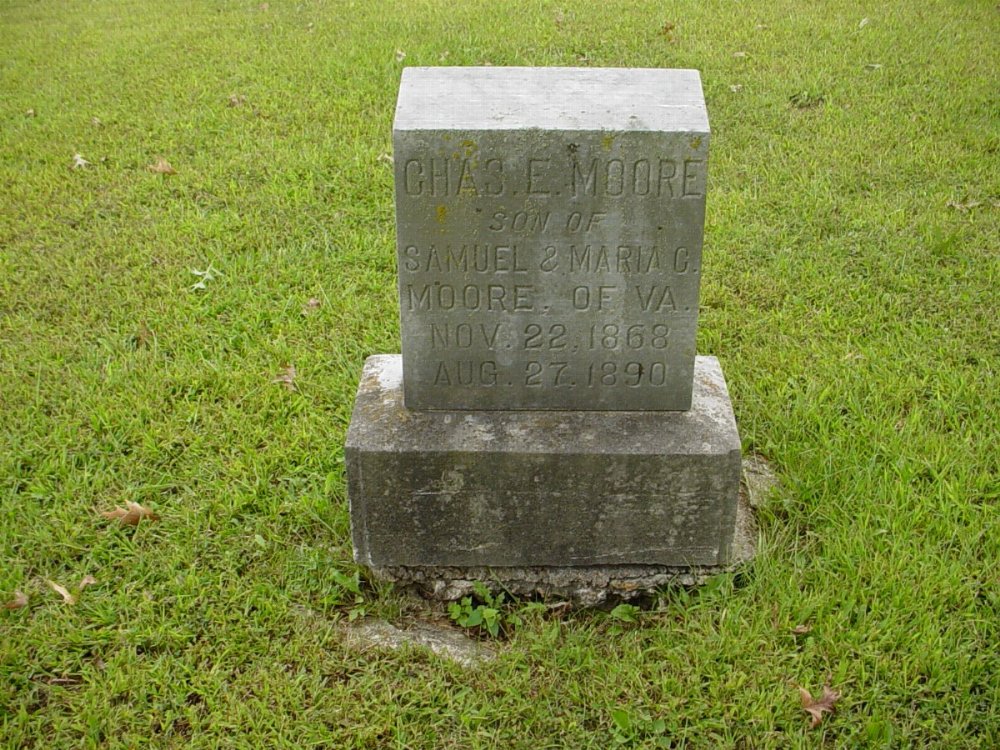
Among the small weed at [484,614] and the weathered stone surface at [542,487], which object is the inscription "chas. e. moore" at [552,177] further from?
the small weed at [484,614]

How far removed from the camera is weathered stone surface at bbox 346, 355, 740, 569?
3199 mm

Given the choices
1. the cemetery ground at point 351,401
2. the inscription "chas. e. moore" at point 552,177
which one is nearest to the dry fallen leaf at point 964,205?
the cemetery ground at point 351,401

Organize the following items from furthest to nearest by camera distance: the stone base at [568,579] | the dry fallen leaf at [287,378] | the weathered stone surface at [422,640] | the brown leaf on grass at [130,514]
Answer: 1. the dry fallen leaf at [287,378]
2. the brown leaf on grass at [130,514]
3. the stone base at [568,579]
4. the weathered stone surface at [422,640]

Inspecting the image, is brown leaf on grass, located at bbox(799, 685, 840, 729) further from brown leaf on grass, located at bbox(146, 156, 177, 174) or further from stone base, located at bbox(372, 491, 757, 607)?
brown leaf on grass, located at bbox(146, 156, 177, 174)

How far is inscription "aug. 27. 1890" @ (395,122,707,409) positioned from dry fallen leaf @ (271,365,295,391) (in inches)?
48.1

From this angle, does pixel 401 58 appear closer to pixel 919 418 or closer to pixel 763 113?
pixel 763 113

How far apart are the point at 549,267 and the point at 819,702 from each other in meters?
1.46

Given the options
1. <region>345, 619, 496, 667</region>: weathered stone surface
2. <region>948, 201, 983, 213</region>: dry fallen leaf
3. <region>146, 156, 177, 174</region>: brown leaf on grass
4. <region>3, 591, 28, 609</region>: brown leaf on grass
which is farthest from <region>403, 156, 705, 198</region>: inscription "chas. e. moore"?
<region>146, 156, 177, 174</region>: brown leaf on grass

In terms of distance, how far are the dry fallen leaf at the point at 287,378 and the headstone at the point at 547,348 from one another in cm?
99

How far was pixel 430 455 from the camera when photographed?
319 centimetres

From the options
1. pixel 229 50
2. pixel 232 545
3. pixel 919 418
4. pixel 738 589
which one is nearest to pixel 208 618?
pixel 232 545

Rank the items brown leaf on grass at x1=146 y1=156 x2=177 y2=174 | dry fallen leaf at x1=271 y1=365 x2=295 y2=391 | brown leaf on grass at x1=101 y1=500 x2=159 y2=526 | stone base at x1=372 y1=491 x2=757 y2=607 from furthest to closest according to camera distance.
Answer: brown leaf on grass at x1=146 y1=156 x2=177 y2=174
dry fallen leaf at x1=271 y1=365 x2=295 y2=391
brown leaf on grass at x1=101 y1=500 x2=159 y2=526
stone base at x1=372 y1=491 x2=757 y2=607

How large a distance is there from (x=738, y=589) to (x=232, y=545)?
1704 mm

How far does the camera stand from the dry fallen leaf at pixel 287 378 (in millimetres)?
4418
